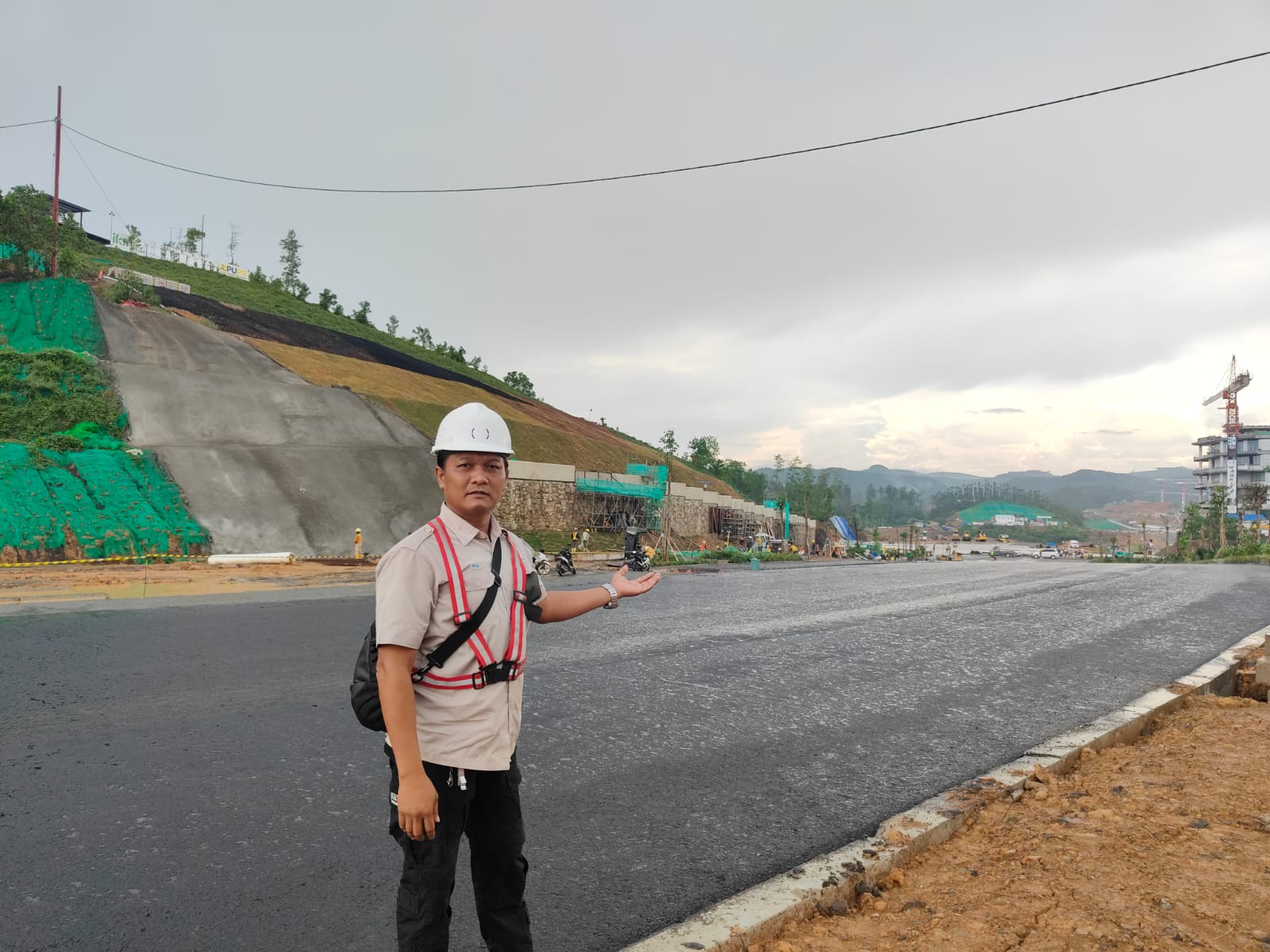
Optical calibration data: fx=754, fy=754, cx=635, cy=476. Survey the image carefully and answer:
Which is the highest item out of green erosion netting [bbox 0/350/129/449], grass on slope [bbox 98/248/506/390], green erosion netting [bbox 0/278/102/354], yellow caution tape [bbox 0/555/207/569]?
grass on slope [bbox 98/248/506/390]

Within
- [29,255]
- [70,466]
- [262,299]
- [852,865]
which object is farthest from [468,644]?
[262,299]

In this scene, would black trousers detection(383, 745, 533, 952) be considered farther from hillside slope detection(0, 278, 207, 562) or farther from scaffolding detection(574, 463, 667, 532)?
scaffolding detection(574, 463, 667, 532)

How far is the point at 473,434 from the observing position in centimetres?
237

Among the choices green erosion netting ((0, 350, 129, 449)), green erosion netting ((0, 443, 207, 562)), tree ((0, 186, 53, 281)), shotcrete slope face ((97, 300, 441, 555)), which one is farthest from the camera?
tree ((0, 186, 53, 281))

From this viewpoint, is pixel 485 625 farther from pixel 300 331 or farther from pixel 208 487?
pixel 300 331

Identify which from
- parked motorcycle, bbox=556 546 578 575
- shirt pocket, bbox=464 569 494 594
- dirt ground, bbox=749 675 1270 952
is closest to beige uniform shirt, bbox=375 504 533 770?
shirt pocket, bbox=464 569 494 594

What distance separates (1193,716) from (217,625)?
11.4m

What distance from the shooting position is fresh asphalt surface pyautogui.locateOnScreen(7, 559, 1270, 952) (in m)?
3.19

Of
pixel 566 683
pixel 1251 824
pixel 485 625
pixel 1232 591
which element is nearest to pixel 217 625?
pixel 566 683

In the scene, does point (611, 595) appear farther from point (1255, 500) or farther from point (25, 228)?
point (1255, 500)

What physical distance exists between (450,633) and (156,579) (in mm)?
18427

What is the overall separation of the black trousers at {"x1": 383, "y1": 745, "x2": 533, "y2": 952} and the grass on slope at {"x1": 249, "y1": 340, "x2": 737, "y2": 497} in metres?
39.6

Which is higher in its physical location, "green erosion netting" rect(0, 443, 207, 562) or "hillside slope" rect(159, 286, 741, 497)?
"hillside slope" rect(159, 286, 741, 497)

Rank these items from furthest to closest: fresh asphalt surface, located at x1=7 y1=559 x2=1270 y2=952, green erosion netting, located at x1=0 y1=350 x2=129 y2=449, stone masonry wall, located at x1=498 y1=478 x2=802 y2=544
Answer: stone masonry wall, located at x1=498 y1=478 x2=802 y2=544
green erosion netting, located at x1=0 y1=350 x2=129 y2=449
fresh asphalt surface, located at x1=7 y1=559 x2=1270 y2=952
